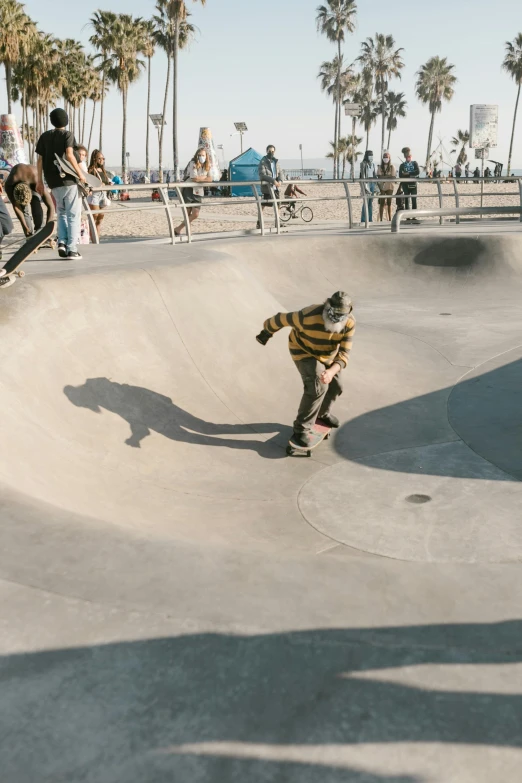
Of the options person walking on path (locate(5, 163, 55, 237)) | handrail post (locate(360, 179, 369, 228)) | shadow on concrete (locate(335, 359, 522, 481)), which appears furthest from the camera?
handrail post (locate(360, 179, 369, 228))

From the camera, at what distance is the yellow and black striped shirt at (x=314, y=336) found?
20.7 feet

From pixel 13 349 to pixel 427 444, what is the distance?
385 centimetres

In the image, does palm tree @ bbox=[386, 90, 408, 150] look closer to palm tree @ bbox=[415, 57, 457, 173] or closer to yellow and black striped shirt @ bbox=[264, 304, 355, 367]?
palm tree @ bbox=[415, 57, 457, 173]

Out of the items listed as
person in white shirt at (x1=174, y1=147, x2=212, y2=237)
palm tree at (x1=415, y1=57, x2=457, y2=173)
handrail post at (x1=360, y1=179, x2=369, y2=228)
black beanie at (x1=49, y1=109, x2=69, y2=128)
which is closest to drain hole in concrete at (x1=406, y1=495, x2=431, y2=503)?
black beanie at (x1=49, y1=109, x2=69, y2=128)

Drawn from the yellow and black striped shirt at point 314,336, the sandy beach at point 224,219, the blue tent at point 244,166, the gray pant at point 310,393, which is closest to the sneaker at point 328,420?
the gray pant at point 310,393

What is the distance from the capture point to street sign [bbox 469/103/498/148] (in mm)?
53469

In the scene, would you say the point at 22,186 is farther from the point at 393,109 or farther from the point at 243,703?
the point at 393,109

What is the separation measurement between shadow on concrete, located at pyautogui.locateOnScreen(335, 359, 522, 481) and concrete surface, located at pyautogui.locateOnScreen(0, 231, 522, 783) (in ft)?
0.11

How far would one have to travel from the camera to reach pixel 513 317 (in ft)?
37.3

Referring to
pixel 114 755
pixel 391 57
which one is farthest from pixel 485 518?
pixel 391 57

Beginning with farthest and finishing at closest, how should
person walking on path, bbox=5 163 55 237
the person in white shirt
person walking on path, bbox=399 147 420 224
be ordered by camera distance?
1. person walking on path, bbox=399 147 420 224
2. the person in white shirt
3. person walking on path, bbox=5 163 55 237

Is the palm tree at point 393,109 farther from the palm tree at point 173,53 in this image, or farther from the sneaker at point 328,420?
the sneaker at point 328,420

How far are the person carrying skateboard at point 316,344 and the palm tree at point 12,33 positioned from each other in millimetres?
47180

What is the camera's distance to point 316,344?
636 cm
